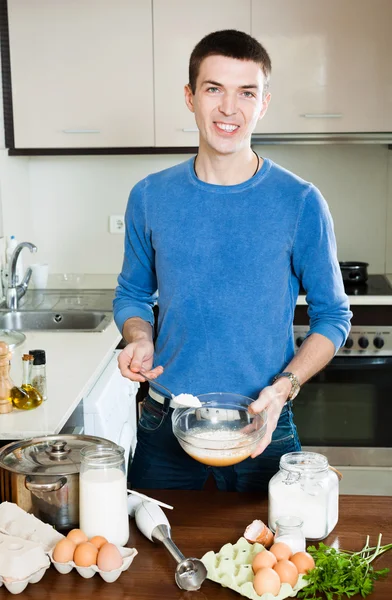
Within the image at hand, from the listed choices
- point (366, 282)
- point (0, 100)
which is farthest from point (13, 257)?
point (366, 282)

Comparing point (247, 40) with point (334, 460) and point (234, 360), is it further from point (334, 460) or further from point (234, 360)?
point (334, 460)

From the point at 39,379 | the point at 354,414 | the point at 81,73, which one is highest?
the point at 81,73

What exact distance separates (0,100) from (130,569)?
8.38ft

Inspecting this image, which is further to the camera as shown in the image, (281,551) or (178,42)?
(178,42)

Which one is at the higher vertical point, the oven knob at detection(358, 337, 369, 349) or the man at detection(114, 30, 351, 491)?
the man at detection(114, 30, 351, 491)

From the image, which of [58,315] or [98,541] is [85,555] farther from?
[58,315]

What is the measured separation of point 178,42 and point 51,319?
1236 mm

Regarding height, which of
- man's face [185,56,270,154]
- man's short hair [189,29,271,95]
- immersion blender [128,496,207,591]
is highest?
man's short hair [189,29,271,95]

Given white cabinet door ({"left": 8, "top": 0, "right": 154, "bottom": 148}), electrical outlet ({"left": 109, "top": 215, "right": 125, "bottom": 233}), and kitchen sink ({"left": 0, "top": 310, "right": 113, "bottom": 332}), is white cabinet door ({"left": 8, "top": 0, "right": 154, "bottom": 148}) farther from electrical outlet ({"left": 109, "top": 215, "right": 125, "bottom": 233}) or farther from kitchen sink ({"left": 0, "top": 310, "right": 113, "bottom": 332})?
kitchen sink ({"left": 0, "top": 310, "right": 113, "bottom": 332})

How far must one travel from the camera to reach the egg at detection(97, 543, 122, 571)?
1.17m

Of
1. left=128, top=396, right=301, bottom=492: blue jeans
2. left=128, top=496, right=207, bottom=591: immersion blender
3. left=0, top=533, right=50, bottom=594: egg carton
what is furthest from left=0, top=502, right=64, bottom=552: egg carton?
left=128, top=396, right=301, bottom=492: blue jeans

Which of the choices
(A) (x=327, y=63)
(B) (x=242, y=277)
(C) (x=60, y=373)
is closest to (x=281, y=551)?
(B) (x=242, y=277)

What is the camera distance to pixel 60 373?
2.31 m

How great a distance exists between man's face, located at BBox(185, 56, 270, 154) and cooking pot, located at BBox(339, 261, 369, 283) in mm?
1785
